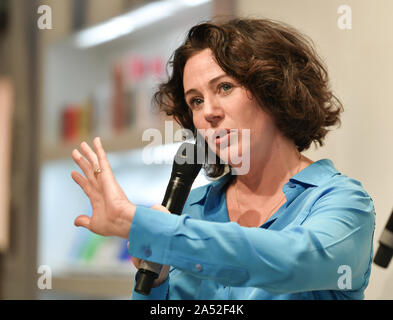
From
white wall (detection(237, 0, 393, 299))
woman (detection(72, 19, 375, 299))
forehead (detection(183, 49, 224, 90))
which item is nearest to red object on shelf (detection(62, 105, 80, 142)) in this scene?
woman (detection(72, 19, 375, 299))

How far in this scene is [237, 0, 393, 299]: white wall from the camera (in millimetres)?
1183

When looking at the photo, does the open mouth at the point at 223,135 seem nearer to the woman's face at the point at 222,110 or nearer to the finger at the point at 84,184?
the woman's face at the point at 222,110

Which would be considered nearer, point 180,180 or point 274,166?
point 180,180

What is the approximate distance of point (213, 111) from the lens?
3.34 ft

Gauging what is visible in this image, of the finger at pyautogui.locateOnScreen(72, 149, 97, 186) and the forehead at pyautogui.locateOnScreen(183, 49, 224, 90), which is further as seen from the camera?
the forehead at pyautogui.locateOnScreen(183, 49, 224, 90)

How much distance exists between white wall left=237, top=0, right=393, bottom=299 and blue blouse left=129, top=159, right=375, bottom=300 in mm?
256

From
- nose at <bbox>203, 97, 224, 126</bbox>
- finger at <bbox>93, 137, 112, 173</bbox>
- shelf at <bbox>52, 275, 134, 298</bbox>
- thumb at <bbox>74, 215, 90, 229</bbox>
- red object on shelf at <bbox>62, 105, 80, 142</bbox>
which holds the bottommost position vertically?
shelf at <bbox>52, 275, 134, 298</bbox>

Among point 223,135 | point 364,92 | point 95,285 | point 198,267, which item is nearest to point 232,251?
point 198,267

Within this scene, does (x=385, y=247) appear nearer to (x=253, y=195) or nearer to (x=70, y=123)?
(x=253, y=195)

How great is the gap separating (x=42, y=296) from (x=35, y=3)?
156 cm

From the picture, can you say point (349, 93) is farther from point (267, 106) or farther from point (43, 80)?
point (43, 80)

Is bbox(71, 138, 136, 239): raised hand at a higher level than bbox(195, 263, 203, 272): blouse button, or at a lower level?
higher

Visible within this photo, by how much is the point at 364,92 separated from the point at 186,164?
19.9 inches

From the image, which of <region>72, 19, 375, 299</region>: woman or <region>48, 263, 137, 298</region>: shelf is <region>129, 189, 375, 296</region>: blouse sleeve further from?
<region>48, 263, 137, 298</region>: shelf
